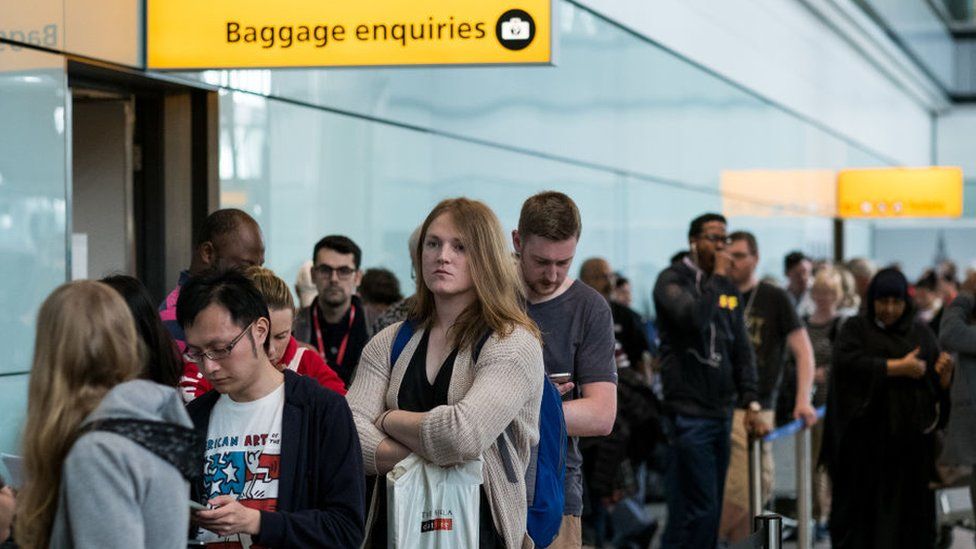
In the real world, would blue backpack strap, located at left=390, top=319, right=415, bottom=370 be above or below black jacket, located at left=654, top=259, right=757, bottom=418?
above

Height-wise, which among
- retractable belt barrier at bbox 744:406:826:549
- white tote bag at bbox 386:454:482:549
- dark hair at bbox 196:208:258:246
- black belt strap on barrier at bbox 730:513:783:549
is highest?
dark hair at bbox 196:208:258:246

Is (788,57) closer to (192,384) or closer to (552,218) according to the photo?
(552,218)

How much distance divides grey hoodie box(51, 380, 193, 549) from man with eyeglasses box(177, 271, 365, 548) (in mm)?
715

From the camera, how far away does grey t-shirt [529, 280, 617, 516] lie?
16.5ft

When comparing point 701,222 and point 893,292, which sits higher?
point 701,222

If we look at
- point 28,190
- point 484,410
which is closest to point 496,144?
point 28,190

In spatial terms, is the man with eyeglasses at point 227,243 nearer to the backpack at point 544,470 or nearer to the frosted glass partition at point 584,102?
the backpack at point 544,470

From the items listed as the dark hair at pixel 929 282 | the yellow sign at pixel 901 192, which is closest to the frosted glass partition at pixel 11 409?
the dark hair at pixel 929 282

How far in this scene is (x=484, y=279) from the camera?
4.11m

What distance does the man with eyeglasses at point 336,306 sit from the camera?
7.19 meters

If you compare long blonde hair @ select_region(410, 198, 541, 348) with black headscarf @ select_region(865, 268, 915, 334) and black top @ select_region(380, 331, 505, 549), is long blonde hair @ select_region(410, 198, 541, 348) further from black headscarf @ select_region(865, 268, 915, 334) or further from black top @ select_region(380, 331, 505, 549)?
black headscarf @ select_region(865, 268, 915, 334)

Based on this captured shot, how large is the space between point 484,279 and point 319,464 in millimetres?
789

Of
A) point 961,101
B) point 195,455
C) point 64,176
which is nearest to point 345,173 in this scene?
point 64,176

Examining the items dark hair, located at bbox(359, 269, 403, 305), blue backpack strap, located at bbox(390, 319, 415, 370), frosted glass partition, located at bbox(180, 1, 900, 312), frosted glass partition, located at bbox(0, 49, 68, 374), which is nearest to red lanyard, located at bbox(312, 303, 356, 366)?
frosted glass partition, located at bbox(180, 1, 900, 312)
